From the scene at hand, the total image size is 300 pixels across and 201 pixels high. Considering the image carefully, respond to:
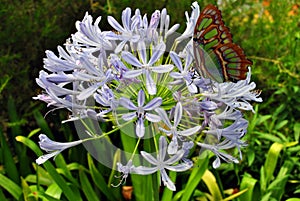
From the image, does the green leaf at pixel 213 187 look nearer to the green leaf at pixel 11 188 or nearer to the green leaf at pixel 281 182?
the green leaf at pixel 281 182

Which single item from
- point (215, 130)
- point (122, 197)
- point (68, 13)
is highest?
point (68, 13)

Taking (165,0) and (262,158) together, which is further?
(165,0)

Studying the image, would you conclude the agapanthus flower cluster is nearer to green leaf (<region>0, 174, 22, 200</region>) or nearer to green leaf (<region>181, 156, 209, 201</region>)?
green leaf (<region>181, 156, 209, 201</region>)

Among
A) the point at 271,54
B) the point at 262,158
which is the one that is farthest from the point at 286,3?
the point at 262,158

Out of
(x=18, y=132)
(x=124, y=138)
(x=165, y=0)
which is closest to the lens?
(x=124, y=138)

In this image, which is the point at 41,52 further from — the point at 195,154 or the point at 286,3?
the point at 286,3

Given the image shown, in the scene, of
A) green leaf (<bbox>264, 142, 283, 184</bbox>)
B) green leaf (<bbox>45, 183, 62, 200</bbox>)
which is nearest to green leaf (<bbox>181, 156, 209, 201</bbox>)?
green leaf (<bbox>264, 142, 283, 184</bbox>)
